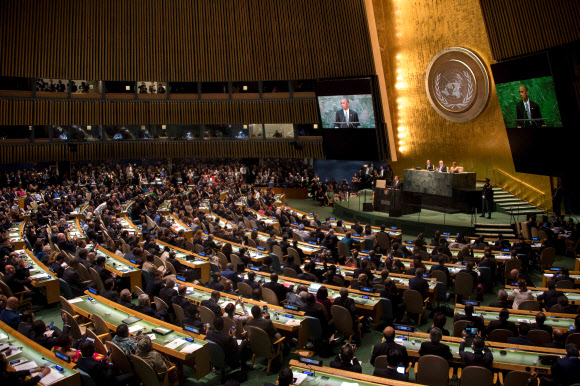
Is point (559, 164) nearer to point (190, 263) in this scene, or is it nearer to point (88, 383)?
point (190, 263)

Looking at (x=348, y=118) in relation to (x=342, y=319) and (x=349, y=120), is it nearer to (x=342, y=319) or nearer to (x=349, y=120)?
(x=349, y=120)

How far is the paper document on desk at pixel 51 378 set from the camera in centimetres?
521

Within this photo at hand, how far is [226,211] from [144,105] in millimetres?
12539

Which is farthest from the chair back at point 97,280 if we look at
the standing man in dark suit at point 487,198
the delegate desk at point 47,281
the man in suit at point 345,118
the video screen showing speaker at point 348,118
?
the man in suit at point 345,118

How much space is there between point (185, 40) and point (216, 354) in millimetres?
22720

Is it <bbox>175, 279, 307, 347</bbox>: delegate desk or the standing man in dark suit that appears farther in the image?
the standing man in dark suit

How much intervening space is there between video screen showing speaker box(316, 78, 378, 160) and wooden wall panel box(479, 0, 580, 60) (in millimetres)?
7739

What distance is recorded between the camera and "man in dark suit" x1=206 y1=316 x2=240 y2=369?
6398 millimetres

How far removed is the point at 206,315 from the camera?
7066 millimetres

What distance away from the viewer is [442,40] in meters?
19.5

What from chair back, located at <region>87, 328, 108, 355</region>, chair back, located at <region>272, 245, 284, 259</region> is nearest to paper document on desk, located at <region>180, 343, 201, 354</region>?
chair back, located at <region>87, 328, 108, 355</region>

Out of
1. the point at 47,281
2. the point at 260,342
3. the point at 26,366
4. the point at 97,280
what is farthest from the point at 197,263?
the point at 26,366

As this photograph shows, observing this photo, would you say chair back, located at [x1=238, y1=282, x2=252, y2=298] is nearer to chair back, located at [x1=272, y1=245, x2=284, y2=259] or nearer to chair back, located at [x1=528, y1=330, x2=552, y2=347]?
chair back, located at [x1=272, y1=245, x2=284, y2=259]

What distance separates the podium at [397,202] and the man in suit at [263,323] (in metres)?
11.4
